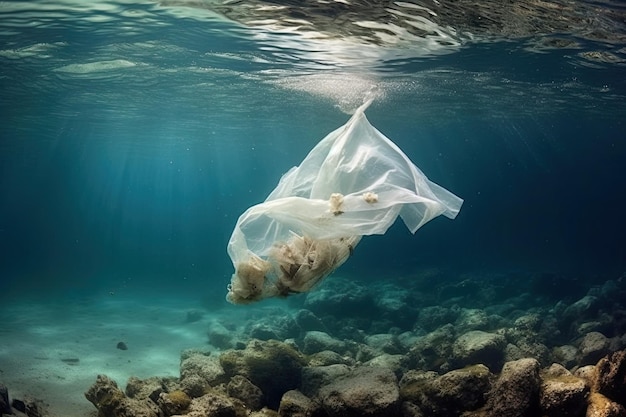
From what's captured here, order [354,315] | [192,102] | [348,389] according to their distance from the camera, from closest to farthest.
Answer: [348,389] < [354,315] < [192,102]

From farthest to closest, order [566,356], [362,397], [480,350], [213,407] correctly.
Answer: [566,356] < [480,350] < [213,407] < [362,397]

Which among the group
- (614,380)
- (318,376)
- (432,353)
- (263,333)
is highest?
(614,380)

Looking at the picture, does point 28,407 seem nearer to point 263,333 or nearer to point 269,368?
point 269,368

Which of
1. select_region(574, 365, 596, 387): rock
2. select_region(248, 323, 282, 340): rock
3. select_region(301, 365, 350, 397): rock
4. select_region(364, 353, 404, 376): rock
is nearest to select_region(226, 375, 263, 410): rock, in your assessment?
select_region(301, 365, 350, 397): rock

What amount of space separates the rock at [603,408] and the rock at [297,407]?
384cm

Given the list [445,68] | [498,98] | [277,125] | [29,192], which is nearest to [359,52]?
[445,68]

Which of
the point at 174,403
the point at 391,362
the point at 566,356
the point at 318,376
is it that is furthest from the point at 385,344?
the point at 174,403

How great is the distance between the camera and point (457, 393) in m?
7.02

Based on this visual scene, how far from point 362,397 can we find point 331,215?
2.89 meters

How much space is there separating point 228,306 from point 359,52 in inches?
740

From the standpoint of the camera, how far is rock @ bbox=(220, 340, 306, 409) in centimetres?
853

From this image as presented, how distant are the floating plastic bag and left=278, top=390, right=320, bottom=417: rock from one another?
6.14 feet

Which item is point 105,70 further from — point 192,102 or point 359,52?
point 359,52

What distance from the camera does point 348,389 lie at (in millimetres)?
6965
